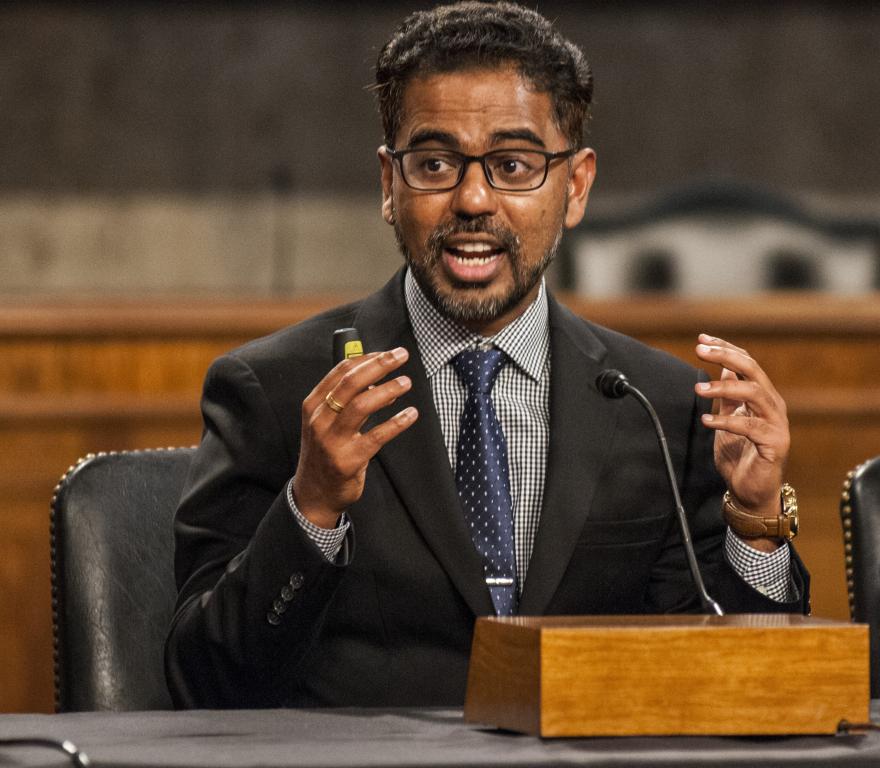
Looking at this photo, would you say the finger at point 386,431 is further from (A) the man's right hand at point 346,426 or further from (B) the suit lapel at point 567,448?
(B) the suit lapel at point 567,448

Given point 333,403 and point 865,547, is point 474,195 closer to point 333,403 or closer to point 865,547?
point 333,403

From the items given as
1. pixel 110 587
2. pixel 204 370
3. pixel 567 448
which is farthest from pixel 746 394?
pixel 204 370

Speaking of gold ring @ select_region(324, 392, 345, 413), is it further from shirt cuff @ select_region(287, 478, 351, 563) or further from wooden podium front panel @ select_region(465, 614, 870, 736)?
wooden podium front panel @ select_region(465, 614, 870, 736)

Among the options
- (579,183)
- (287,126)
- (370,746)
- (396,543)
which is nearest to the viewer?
(370,746)

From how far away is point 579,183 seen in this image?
77.2 inches

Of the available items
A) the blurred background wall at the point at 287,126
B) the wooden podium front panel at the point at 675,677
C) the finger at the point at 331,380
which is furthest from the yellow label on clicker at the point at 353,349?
the blurred background wall at the point at 287,126

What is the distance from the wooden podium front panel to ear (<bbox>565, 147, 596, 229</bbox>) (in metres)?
0.81

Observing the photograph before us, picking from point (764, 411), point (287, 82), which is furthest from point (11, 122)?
point (764, 411)

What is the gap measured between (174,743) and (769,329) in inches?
90.5

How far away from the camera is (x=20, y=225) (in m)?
6.29

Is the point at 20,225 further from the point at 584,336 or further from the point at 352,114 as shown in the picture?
the point at 584,336

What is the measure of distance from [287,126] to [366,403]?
508 centimetres

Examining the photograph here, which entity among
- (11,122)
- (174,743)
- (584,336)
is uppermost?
(11,122)

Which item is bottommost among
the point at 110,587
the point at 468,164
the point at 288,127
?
the point at 110,587
